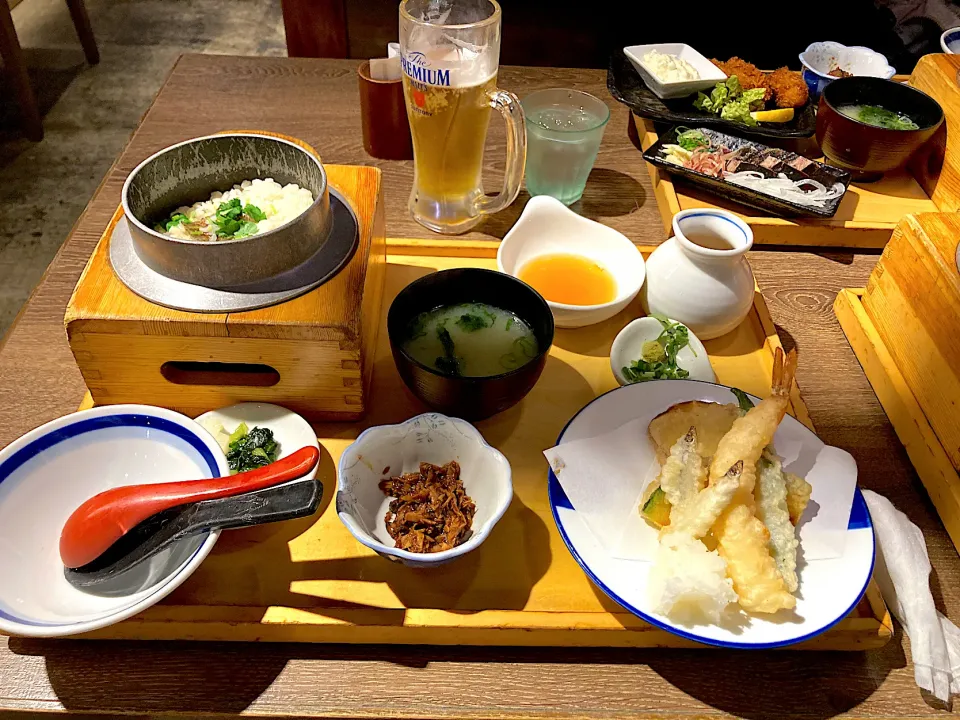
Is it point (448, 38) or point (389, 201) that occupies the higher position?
point (448, 38)

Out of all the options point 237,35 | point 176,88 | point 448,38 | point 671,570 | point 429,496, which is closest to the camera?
point 671,570

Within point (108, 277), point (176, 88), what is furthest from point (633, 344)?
point (176, 88)

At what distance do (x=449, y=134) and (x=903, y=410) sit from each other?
1.13 metres

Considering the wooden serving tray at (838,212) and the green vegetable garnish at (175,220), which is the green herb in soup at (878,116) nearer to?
the wooden serving tray at (838,212)

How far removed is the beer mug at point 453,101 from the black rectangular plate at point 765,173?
0.49 m

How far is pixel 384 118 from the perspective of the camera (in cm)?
190

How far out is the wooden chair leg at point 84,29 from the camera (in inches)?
175

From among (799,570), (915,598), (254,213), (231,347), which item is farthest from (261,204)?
(915,598)

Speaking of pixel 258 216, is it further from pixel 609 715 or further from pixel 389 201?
pixel 609 715

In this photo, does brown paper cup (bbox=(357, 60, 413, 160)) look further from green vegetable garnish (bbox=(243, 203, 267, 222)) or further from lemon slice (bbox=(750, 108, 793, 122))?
lemon slice (bbox=(750, 108, 793, 122))

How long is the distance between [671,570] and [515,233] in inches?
32.9

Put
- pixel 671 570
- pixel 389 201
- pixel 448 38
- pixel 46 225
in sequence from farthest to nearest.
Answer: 1. pixel 46 225
2. pixel 389 201
3. pixel 448 38
4. pixel 671 570

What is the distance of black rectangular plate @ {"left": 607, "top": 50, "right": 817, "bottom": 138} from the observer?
2027 millimetres

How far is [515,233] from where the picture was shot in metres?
1.52
